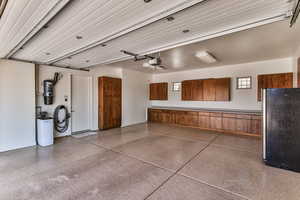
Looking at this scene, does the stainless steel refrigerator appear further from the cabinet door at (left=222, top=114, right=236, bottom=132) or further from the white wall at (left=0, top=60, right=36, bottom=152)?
the white wall at (left=0, top=60, right=36, bottom=152)

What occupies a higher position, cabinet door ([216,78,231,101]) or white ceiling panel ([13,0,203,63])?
white ceiling panel ([13,0,203,63])

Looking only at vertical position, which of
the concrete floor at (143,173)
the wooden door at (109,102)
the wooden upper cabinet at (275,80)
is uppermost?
the wooden upper cabinet at (275,80)

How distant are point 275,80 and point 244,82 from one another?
3.35 feet

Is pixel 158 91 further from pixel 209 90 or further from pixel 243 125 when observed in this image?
pixel 243 125

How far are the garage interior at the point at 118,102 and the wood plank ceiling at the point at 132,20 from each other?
2cm

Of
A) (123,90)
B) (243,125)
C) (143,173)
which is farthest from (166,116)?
(143,173)

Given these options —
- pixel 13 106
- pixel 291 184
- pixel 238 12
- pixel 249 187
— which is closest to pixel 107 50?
pixel 238 12

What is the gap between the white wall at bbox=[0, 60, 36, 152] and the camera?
393 cm

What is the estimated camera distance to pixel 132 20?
6.88 ft

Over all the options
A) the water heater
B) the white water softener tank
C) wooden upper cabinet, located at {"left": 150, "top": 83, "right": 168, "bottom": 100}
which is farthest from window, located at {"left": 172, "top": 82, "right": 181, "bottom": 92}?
the white water softener tank

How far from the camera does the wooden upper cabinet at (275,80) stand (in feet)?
16.1

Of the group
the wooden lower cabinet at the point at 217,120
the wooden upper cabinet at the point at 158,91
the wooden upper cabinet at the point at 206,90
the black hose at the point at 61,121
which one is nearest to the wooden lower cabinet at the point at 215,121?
the wooden lower cabinet at the point at 217,120

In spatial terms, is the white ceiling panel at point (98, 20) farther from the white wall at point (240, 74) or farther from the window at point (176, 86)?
the window at point (176, 86)

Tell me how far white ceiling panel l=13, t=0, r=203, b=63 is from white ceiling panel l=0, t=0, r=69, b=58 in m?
0.14
